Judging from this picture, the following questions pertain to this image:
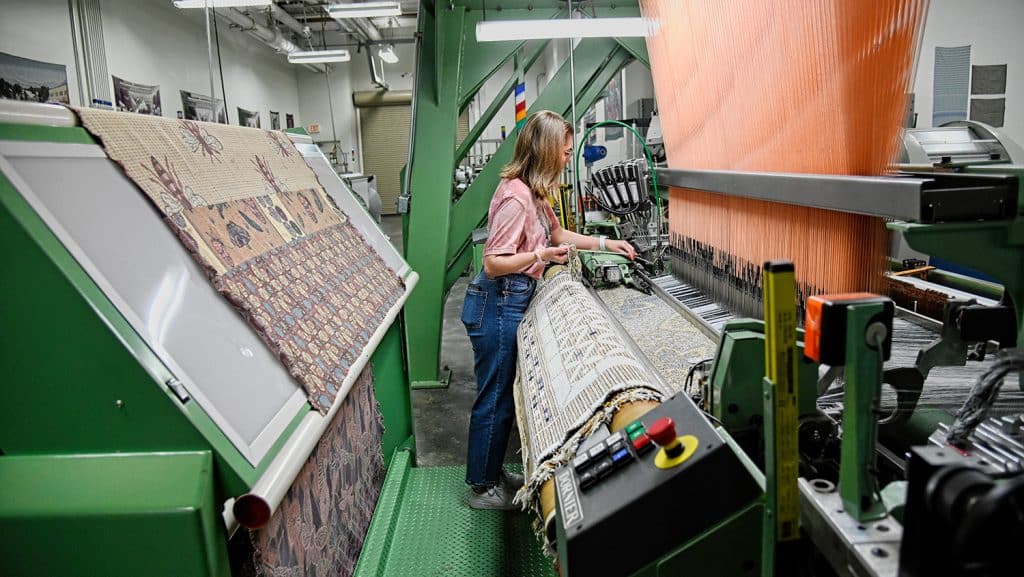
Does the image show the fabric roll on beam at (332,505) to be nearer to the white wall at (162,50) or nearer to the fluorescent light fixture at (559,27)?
the fluorescent light fixture at (559,27)

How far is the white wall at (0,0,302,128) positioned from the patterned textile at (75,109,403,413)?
4480mm

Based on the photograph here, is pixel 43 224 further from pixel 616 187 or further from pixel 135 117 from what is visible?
pixel 616 187

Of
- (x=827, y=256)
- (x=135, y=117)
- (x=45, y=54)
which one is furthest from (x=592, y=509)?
(x=45, y=54)

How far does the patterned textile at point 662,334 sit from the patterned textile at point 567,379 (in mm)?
130

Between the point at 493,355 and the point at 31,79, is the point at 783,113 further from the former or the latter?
the point at 31,79

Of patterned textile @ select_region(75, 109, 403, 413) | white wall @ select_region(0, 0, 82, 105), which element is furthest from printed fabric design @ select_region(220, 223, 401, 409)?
white wall @ select_region(0, 0, 82, 105)

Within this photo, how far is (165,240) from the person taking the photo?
112 cm

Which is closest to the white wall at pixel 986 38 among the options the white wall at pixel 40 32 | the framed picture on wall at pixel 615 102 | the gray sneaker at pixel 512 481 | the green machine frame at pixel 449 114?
the green machine frame at pixel 449 114

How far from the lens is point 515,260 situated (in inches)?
85.0

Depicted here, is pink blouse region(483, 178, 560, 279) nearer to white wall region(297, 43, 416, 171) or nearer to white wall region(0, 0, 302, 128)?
white wall region(0, 0, 302, 128)

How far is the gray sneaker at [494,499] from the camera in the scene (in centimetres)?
237

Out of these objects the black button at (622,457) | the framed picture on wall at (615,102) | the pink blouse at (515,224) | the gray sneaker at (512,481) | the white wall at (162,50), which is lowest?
the gray sneaker at (512,481)

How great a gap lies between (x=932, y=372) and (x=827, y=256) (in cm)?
35

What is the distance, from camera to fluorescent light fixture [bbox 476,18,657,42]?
2.45m
